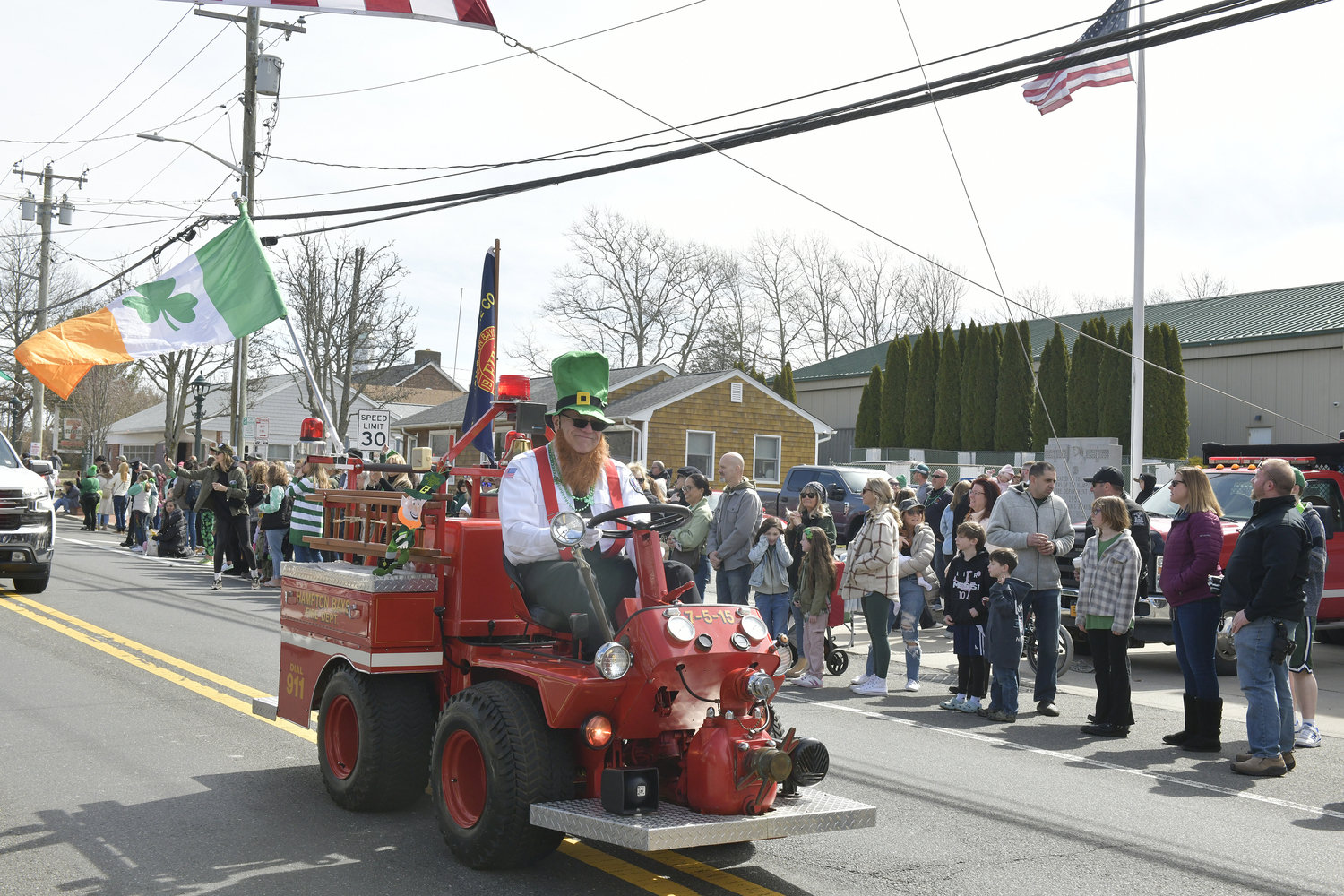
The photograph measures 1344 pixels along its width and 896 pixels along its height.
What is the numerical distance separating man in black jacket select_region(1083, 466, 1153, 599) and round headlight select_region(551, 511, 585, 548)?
605 centimetres

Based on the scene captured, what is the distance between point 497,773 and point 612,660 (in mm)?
671

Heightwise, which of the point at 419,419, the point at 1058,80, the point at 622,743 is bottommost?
the point at 622,743

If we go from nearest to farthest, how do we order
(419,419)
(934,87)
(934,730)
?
(934,730), (934,87), (419,419)

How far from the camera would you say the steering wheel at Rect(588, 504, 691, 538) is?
5.10m

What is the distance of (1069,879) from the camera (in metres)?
5.15

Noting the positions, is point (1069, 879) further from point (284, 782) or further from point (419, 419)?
point (419, 419)

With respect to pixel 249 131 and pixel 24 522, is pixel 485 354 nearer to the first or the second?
pixel 24 522

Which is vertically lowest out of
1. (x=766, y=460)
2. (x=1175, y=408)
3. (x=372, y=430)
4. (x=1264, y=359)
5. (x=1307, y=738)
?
(x=1307, y=738)

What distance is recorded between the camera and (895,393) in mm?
44656

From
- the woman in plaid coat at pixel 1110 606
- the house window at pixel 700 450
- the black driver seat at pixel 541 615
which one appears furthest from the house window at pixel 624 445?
the black driver seat at pixel 541 615

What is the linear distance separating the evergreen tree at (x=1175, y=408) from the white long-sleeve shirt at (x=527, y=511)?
34.1 m

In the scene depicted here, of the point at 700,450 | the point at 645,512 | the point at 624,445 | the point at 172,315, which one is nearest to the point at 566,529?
the point at 645,512

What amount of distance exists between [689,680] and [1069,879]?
6.70 ft

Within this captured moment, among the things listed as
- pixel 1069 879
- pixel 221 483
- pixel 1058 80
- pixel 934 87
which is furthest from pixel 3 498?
pixel 1058 80
